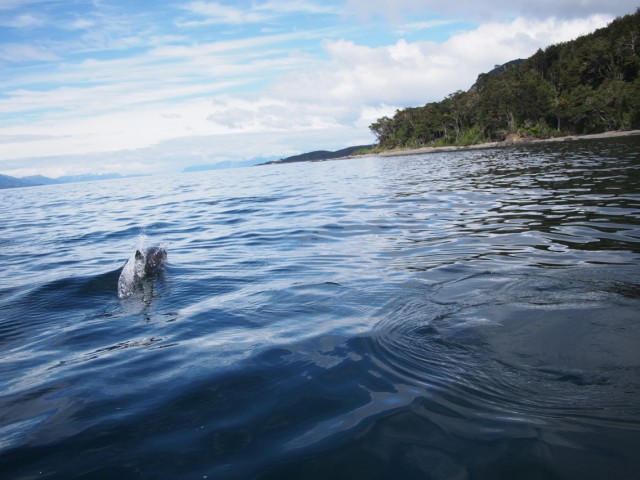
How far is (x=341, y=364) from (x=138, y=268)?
5.25 metres

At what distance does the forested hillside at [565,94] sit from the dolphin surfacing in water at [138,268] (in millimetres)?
63820

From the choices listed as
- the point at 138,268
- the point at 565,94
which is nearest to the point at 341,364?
the point at 138,268

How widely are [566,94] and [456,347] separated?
7914 centimetres

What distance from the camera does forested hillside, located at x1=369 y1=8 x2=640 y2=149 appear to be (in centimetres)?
5622

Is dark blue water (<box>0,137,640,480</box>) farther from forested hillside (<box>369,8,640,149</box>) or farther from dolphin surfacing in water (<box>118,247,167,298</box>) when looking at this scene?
forested hillside (<box>369,8,640,149</box>)

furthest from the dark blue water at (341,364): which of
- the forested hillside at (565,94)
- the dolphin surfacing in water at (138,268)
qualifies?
the forested hillside at (565,94)

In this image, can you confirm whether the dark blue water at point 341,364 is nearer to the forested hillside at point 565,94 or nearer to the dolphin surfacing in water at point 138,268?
the dolphin surfacing in water at point 138,268

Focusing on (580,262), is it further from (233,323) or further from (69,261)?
(69,261)

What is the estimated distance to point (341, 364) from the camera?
367 centimetres

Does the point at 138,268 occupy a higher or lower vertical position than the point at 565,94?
lower

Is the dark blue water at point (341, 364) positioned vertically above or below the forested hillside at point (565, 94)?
below

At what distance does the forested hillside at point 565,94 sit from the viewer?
5622 centimetres

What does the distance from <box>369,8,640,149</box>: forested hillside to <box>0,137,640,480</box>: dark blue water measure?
2434 inches

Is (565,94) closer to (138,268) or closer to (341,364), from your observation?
(138,268)
